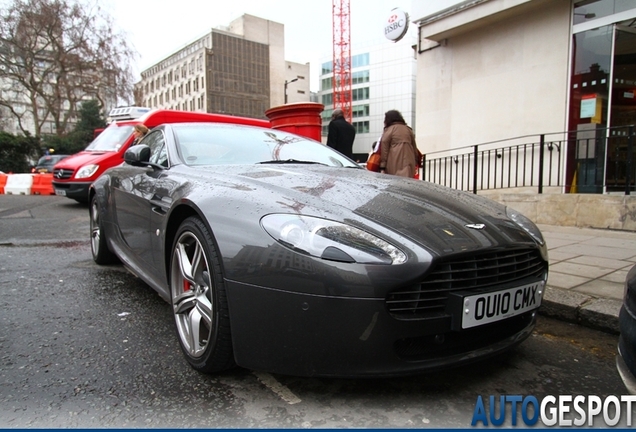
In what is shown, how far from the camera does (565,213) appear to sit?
21.0ft

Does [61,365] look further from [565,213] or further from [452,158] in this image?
[452,158]

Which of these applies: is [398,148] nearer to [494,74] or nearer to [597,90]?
[597,90]

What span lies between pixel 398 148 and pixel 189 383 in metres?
4.29

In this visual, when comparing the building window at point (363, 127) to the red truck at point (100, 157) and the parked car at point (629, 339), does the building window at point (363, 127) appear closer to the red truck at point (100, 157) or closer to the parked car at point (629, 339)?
the red truck at point (100, 157)

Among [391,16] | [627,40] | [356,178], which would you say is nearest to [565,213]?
[627,40]

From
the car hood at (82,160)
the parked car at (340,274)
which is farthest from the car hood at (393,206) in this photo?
the car hood at (82,160)

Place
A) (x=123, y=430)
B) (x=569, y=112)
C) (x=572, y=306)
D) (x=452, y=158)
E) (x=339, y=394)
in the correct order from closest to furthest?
(x=123, y=430)
(x=339, y=394)
(x=572, y=306)
(x=569, y=112)
(x=452, y=158)

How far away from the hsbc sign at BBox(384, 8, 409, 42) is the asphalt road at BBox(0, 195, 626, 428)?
10341mm

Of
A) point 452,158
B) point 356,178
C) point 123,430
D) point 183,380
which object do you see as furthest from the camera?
point 452,158

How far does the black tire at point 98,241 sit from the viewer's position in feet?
13.3

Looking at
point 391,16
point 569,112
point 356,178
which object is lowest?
point 356,178

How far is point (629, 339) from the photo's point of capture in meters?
1.44

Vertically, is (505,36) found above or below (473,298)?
above

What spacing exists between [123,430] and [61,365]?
75 centimetres
